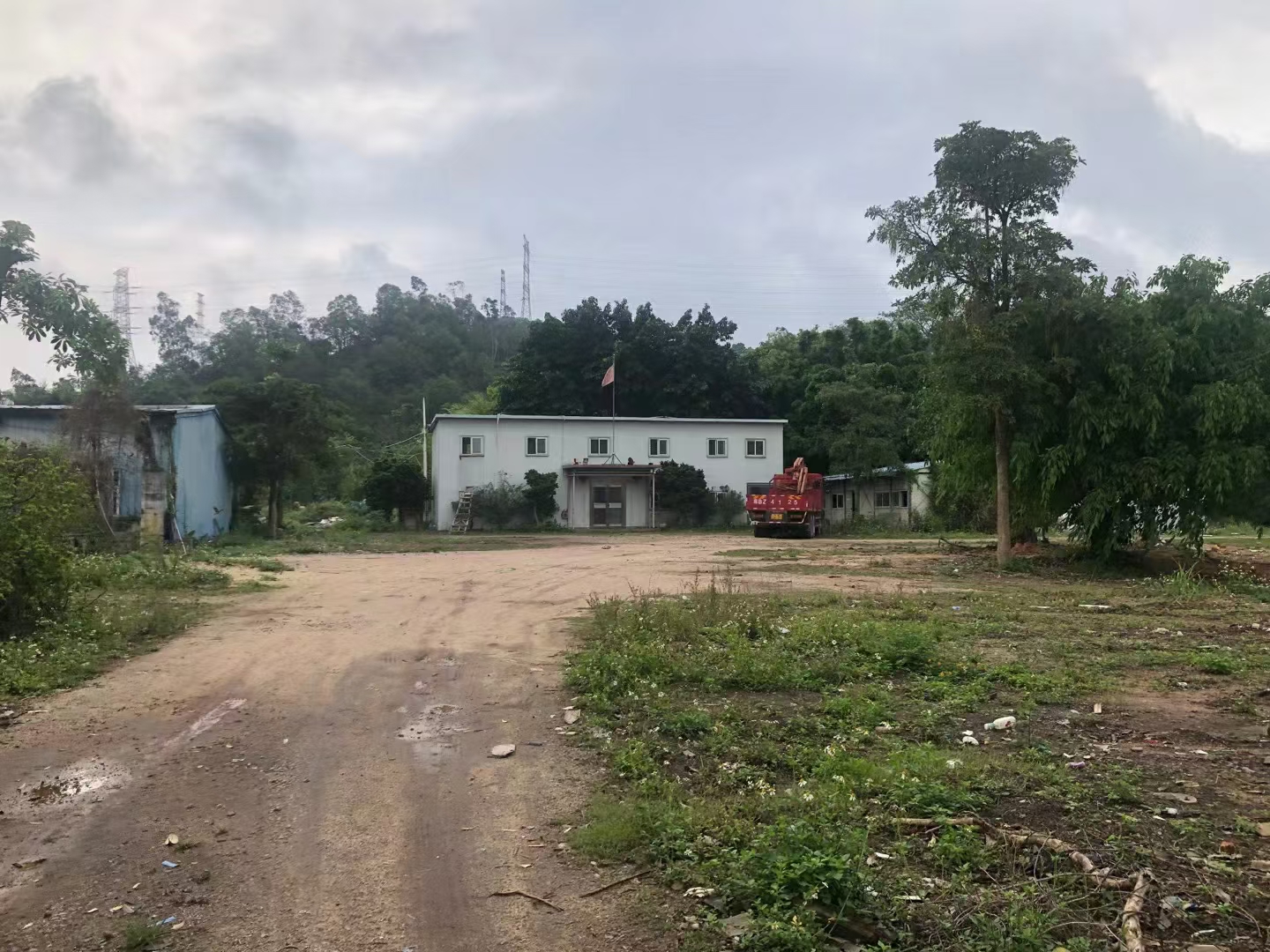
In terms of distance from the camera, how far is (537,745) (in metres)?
5.93

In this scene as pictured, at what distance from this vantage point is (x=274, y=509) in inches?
1268

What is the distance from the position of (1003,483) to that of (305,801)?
17.1m

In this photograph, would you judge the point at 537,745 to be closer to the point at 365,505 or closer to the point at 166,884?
the point at 166,884

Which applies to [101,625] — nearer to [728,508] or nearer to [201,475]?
[201,475]

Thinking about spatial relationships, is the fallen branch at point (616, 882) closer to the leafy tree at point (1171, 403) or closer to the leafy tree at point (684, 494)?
the leafy tree at point (1171, 403)

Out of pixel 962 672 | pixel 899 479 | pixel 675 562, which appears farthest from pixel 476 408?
pixel 962 672

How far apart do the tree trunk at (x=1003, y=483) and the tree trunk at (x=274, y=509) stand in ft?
76.0

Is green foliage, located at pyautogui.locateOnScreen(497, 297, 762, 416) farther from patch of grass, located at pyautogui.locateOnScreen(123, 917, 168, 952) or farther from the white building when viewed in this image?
patch of grass, located at pyautogui.locateOnScreen(123, 917, 168, 952)

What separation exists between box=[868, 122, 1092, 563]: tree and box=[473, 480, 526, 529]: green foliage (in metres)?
24.2

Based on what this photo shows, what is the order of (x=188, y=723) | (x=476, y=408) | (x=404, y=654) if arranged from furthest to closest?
(x=476, y=408)
(x=404, y=654)
(x=188, y=723)

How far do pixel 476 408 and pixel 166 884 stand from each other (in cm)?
5605

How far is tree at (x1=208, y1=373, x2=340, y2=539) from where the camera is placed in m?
31.2

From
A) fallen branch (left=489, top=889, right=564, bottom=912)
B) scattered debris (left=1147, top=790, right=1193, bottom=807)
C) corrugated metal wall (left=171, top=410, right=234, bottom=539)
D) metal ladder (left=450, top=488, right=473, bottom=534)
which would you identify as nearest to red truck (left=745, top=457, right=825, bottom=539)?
metal ladder (left=450, top=488, right=473, bottom=534)

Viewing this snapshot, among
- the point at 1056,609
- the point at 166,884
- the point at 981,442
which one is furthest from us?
the point at 981,442
